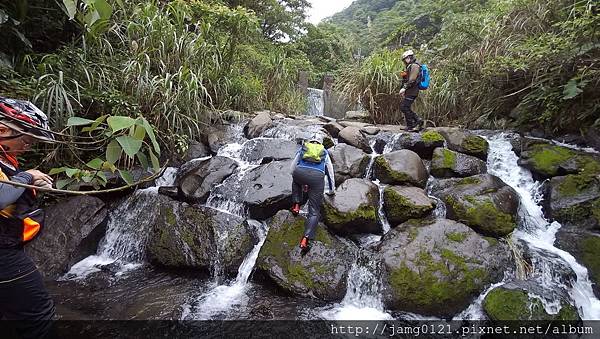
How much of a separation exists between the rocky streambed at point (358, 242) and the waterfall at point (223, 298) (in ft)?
0.07

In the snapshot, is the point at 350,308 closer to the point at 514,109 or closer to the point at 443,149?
the point at 443,149

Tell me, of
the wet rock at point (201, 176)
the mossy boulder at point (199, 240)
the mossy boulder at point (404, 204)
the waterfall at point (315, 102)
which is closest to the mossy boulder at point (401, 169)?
the mossy boulder at point (404, 204)

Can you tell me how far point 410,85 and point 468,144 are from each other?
1700 millimetres

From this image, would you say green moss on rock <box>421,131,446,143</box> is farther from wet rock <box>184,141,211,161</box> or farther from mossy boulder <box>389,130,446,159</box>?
wet rock <box>184,141,211,161</box>

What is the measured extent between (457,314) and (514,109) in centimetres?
473

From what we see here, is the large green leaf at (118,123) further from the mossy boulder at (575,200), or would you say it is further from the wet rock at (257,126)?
the wet rock at (257,126)

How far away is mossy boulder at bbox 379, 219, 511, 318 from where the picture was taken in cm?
371

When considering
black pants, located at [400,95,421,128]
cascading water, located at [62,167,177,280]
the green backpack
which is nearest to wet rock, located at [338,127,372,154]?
black pants, located at [400,95,421,128]

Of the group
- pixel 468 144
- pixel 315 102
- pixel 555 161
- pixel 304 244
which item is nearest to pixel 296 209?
pixel 304 244

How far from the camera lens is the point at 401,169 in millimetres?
5230

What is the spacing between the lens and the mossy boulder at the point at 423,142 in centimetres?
594

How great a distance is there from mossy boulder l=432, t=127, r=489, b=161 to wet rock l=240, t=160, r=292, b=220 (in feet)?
10.1

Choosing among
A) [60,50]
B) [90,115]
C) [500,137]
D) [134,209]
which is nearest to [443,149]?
[500,137]

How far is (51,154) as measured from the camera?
184 inches
